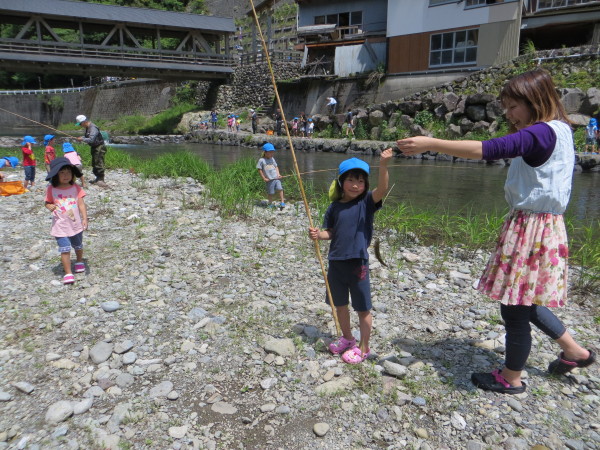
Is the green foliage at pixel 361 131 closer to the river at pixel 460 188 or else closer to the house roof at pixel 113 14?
the river at pixel 460 188

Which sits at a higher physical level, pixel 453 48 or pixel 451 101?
pixel 453 48

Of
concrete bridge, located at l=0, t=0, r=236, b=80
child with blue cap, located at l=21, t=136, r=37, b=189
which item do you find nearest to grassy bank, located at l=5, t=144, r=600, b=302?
child with blue cap, located at l=21, t=136, r=37, b=189

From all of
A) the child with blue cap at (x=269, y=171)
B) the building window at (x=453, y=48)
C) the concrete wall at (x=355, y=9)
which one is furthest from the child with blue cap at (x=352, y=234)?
the concrete wall at (x=355, y=9)

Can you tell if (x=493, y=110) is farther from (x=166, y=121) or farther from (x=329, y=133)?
(x=166, y=121)

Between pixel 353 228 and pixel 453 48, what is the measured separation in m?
23.0

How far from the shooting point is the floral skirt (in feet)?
7.34

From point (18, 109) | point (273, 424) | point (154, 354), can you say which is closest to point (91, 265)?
point (154, 354)

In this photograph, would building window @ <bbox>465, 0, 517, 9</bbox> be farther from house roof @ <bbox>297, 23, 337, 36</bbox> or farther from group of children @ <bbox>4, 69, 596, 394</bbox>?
group of children @ <bbox>4, 69, 596, 394</bbox>

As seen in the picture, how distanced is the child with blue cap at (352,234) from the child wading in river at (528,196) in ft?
1.51

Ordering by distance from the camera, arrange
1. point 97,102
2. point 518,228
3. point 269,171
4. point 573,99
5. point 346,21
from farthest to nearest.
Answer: point 97,102 → point 346,21 → point 573,99 → point 269,171 → point 518,228

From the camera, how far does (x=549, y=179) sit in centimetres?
217

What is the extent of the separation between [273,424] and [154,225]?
4460 mm

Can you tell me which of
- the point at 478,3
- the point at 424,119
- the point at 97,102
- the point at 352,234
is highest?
the point at 478,3

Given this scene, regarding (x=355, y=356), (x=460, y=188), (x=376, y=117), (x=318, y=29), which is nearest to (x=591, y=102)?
(x=460, y=188)
